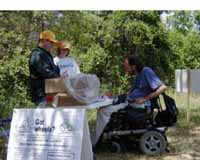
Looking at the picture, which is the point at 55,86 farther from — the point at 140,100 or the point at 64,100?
the point at 140,100

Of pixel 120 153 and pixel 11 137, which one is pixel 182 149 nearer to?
pixel 120 153

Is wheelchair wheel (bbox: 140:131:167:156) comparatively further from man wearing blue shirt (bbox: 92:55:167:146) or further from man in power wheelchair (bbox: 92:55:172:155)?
man wearing blue shirt (bbox: 92:55:167:146)

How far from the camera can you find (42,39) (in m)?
5.36

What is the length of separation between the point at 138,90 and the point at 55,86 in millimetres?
1124

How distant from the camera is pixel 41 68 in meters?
5.17

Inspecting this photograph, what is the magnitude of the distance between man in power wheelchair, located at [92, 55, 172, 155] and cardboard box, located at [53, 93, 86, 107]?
0.48 m

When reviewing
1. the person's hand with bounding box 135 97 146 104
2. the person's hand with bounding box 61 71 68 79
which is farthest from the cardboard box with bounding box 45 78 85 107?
the person's hand with bounding box 135 97 146 104

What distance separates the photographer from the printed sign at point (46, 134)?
409cm

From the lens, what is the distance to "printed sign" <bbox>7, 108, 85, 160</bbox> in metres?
4.09

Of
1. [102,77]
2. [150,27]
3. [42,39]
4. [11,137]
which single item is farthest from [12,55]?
[11,137]

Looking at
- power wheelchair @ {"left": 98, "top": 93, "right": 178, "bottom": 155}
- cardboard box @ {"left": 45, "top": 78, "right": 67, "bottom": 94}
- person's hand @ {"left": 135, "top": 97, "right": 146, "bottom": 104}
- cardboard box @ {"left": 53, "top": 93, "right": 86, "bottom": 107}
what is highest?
cardboard box @ {"left": 45, "top": 78, "right": 67, "bottom": 94}

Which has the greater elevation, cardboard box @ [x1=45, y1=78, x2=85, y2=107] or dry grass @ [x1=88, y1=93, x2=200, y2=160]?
cardboard box @ [x1=45, y1=78, x2=85, y2=107]

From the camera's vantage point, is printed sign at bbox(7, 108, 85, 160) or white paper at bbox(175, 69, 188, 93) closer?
printed sign at bbox(7, 108, 85, 160)

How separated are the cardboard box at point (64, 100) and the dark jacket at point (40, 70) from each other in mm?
248
